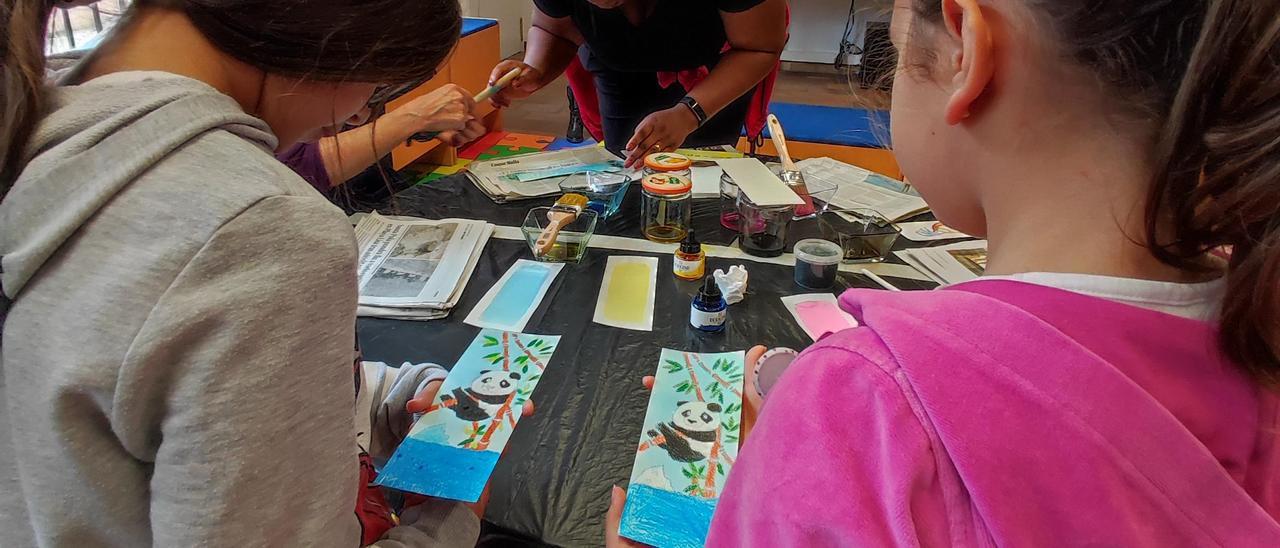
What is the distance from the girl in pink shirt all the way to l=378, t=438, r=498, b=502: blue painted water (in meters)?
0.33

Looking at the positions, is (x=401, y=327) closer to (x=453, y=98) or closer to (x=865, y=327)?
(x=453, y=98)

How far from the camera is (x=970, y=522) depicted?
42cm

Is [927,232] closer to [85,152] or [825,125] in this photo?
[85,152]

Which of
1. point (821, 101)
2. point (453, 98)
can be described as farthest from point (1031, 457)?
point (821, 101)

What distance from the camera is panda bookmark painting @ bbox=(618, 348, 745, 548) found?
0.70m

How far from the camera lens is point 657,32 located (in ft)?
6.05

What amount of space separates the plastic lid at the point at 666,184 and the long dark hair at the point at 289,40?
648 millimetres

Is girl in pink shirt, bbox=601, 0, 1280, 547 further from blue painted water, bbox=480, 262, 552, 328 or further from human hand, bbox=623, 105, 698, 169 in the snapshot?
human hand, bbox=623, 105, 698, 169

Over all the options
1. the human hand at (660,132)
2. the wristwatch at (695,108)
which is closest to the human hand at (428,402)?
the human hand at (660,132)

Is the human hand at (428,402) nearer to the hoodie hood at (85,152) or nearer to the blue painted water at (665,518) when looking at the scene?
the blue painted water at (665,518)

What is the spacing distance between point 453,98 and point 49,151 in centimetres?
105

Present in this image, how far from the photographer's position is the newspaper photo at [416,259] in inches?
43.2

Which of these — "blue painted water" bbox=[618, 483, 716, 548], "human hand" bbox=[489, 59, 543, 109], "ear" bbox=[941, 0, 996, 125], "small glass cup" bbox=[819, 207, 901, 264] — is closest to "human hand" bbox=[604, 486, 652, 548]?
"blue painted water" bbox=[618, 483, 716, 548]

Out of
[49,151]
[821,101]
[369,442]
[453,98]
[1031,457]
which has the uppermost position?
[49,151]
